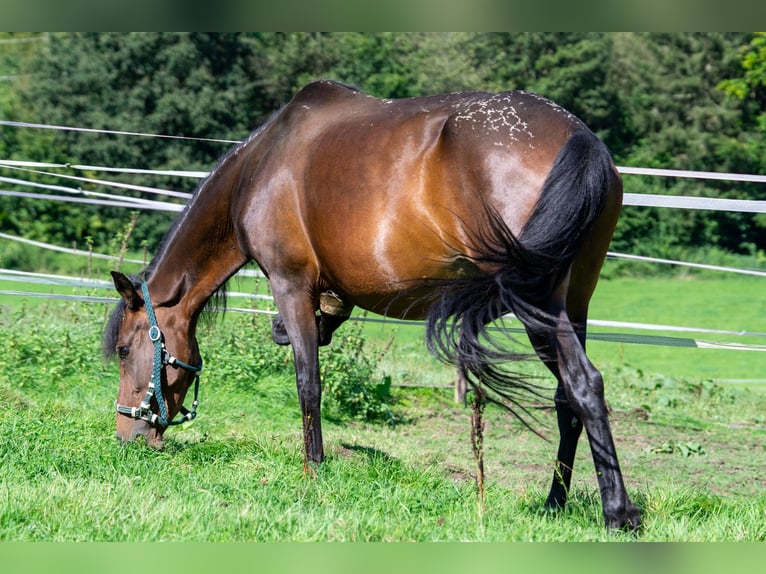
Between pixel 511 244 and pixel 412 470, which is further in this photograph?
pixel 412 470

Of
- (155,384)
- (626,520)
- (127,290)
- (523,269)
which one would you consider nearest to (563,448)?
(626,520)

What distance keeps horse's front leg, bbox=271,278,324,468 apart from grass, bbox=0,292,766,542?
0.82 feet

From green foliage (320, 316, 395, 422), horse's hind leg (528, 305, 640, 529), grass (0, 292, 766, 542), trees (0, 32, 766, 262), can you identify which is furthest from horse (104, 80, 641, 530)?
trees (0, 32, 766, 262)

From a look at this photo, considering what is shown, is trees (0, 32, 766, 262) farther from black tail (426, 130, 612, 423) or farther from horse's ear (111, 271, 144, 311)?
black tail (426, 130, 612, 423)

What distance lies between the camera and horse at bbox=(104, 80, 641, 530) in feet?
12.7

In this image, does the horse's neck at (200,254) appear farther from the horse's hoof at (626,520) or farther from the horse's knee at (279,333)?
the horse's hoof at (626,520)

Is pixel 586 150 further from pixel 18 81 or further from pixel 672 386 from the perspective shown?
pixel 18 81

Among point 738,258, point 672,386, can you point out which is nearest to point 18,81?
point 738,258

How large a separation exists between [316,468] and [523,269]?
165 centimetres

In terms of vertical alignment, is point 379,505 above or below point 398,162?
below

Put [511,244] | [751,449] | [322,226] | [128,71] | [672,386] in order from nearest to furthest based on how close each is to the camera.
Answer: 1. [511,244]
2. [322,226]
3. [751,449]
4. [672,386]
5. [128,71]

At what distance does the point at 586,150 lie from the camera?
3.91 meters

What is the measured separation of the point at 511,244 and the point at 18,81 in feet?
95.7

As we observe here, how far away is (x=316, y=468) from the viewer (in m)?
4.72
